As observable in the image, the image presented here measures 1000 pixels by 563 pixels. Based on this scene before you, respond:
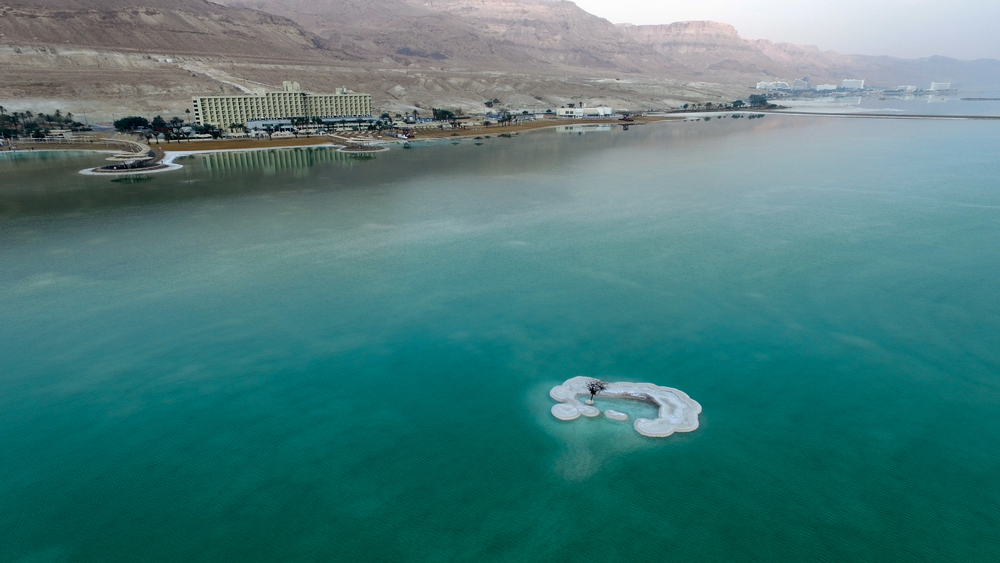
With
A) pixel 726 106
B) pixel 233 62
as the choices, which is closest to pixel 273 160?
pixel 233 62

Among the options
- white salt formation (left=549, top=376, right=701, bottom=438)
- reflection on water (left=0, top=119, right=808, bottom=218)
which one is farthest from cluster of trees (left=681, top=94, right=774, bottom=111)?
white salt formation (left=549, top=376, right=701, bottom=438)

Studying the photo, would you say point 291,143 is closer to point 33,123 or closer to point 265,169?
point 265,169

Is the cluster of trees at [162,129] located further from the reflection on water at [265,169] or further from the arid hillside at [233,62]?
the arid hillside at [233,62]

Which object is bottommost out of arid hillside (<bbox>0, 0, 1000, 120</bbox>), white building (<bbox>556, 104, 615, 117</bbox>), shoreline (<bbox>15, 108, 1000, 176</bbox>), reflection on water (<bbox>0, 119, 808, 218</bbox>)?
reflection on water (<bbox>0, 119, 808, 218</bbox>)

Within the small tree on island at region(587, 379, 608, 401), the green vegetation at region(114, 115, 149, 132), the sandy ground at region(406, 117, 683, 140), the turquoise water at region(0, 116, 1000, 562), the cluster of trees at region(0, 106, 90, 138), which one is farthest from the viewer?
the sandy ground at region(406, 117, 683, 140)

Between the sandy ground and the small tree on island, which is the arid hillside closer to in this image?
the sandy ground

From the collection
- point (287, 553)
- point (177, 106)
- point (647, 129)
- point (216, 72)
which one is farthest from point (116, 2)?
point (287, 553)
